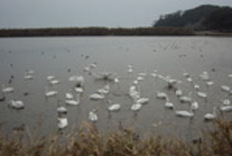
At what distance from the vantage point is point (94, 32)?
4594 centimetres

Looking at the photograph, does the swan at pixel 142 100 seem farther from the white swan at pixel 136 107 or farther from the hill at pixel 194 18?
the hill at pixel 194 18

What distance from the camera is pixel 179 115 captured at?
755 cm

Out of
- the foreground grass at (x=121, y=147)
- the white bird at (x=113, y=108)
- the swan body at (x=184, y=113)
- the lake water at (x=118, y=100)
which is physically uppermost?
the foreground grass at (x=121, y=147)

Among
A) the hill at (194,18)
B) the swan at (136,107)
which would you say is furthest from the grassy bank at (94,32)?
the swan at (136,107)

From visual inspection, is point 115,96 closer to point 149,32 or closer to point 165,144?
point 165,144

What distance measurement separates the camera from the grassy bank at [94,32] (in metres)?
44.0

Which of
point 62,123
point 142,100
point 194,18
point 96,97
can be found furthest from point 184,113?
point 194,18

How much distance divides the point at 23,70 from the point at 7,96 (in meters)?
5.58

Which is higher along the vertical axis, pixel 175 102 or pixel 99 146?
pixel 99 146

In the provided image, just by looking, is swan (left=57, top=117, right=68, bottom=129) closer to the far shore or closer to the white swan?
the white swan

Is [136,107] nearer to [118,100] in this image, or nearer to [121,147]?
[118,100]

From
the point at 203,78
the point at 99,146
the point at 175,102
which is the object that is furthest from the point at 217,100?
the point at 99,146

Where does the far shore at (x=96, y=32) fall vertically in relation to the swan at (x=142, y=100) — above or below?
below

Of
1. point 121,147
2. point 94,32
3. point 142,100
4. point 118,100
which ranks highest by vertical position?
point 121,147
